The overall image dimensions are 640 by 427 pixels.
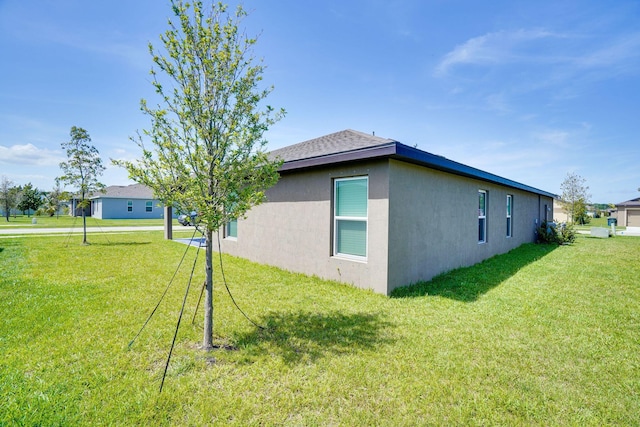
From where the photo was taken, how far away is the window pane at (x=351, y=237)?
6.08m

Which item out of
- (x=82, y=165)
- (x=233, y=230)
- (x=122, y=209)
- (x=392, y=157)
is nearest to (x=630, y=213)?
(x=392, y=157)

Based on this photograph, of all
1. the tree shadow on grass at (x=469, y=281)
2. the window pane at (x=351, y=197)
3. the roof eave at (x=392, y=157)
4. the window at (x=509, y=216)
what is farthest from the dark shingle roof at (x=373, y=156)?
the window at (x=509, y=216)

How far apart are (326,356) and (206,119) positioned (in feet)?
10.1

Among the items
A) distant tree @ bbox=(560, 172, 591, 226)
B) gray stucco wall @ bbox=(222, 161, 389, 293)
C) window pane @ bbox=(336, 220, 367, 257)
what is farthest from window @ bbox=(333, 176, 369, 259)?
distant tree @ bbox=(560, 172, 591, 226)

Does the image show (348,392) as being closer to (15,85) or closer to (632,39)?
(632,39)

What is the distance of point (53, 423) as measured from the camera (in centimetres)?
223

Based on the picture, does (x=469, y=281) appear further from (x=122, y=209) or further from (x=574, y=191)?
(x=122, y=209)

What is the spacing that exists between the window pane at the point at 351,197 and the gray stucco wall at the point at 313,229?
0.19 meters

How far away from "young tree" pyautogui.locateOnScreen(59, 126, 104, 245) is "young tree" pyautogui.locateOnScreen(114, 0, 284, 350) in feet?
41.1

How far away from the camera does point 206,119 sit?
336cm

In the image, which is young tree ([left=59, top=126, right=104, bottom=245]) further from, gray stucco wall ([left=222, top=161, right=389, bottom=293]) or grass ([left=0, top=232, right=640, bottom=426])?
gray stucco wall ([left=222, top=161, right=389, bottom=293])

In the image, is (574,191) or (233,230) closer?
(233,230)

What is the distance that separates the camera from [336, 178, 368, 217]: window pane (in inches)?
239

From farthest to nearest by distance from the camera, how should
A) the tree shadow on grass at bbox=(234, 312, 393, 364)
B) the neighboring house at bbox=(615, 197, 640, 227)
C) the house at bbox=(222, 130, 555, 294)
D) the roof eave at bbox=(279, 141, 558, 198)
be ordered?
the neighboring house at bbox=(615, 197, 640, 227) < the house at bbox=(222, 130, 555, 294) < the roof eave at bbox=(279, 141, 558, 198) < the tree shadow on grass at bbox=(234, 312, 393, 364)
